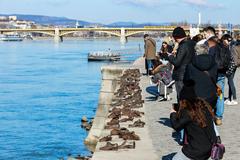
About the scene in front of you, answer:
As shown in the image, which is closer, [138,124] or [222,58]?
[138,124]

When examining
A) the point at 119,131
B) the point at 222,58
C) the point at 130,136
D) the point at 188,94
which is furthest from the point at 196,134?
the point at 222,58

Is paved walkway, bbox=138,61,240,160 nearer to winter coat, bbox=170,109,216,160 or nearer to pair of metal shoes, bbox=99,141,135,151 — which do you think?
pair of metal shoes, bbox=99,141,135,151

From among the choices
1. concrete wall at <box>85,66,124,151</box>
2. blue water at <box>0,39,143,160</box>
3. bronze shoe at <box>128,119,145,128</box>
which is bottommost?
blue water at <box>0,39,143,160</box>

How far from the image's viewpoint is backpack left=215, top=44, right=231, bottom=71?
36.0ft

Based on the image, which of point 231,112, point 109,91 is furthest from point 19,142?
point 231,112

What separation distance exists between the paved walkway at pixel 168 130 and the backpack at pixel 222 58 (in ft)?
3.35

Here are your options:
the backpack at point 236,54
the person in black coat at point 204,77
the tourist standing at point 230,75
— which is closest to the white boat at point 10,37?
the tourist standing at point 230,75

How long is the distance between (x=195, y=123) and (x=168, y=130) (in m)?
4.98

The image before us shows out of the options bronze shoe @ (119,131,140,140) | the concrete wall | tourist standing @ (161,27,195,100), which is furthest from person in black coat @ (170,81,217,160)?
the concrete wall

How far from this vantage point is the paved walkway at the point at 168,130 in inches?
335

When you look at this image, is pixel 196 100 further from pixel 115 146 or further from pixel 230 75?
pixel 230 75

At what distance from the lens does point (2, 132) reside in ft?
81.3

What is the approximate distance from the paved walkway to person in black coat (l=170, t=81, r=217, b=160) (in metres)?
2.58

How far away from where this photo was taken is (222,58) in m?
11.1
